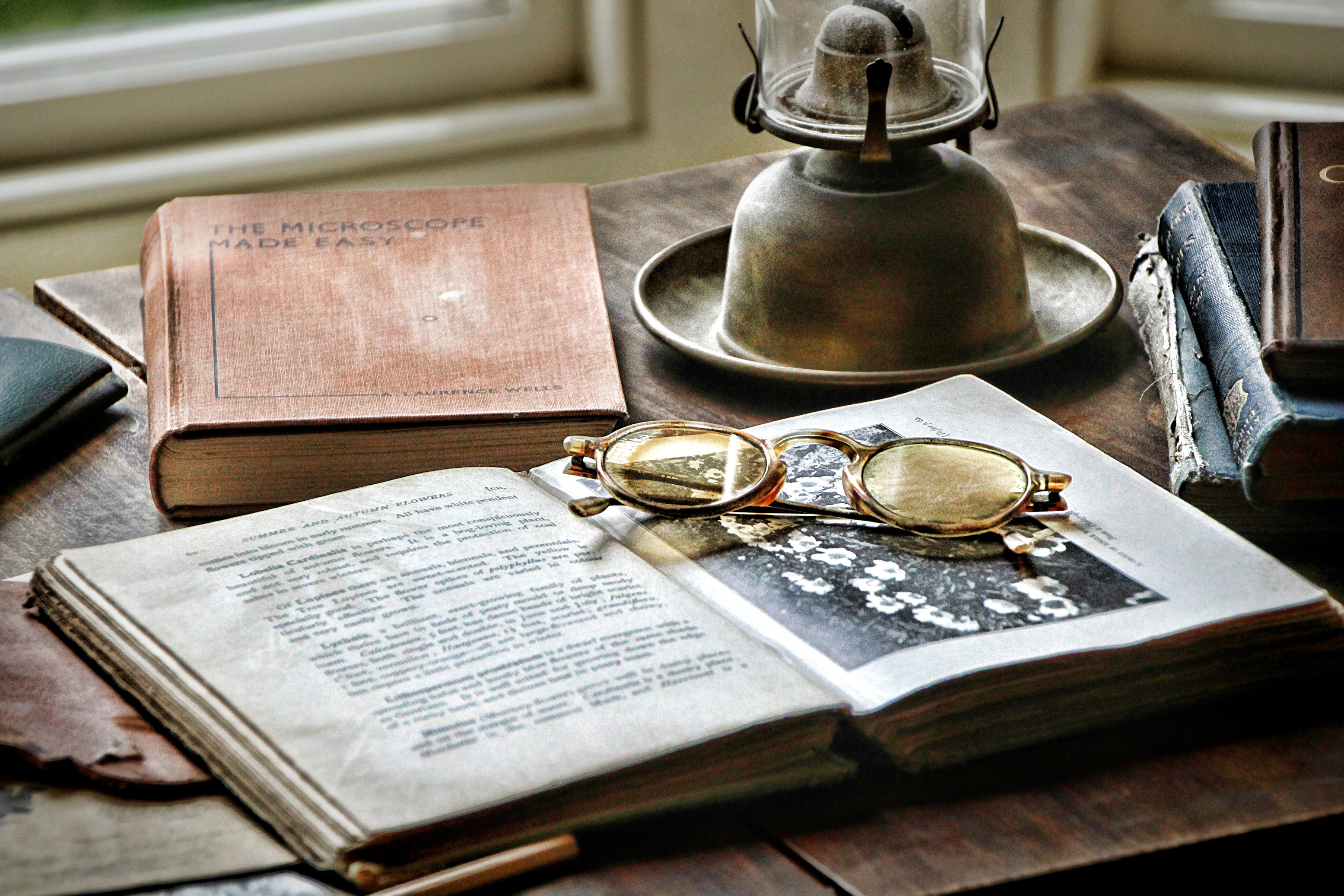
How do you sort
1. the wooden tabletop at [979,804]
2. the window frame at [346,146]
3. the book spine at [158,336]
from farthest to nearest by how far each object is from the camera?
the window frame at [346,146] < the book spine at [158,336] < the wooden tabletop at [979,804]

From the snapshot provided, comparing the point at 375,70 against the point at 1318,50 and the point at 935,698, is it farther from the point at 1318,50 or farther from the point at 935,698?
the point at 935,698

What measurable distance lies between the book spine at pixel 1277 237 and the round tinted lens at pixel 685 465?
27cm

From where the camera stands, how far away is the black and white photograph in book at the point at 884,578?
60 centimetres

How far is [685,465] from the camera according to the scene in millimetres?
738

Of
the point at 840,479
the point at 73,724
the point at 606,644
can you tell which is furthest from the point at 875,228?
the point at 73,724

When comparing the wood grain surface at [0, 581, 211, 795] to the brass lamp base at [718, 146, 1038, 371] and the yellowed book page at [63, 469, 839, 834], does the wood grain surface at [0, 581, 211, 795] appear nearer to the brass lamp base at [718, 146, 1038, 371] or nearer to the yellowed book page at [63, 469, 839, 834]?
the yellowed book page at [63, 469, 839, 834]

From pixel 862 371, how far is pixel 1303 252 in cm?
25

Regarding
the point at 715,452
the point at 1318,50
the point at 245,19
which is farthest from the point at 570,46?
the point at 715,452

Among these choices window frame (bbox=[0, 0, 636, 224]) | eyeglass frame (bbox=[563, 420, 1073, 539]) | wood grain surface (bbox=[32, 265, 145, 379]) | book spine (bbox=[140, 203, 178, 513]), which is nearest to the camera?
eyeglass frame (bbox=[563, 420, 1073, 539])

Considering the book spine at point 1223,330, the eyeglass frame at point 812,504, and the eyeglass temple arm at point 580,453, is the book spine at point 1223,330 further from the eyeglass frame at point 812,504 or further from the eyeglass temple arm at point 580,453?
the eyeglass temple arm at point 580,453

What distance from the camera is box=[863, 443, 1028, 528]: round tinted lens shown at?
68 centimetres

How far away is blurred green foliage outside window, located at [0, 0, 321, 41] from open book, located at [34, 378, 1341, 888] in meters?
1.33

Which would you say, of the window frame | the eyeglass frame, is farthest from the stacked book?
the window frame

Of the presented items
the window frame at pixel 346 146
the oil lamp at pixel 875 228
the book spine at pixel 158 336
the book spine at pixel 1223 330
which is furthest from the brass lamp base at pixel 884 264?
the window frame at pixel 346 146
